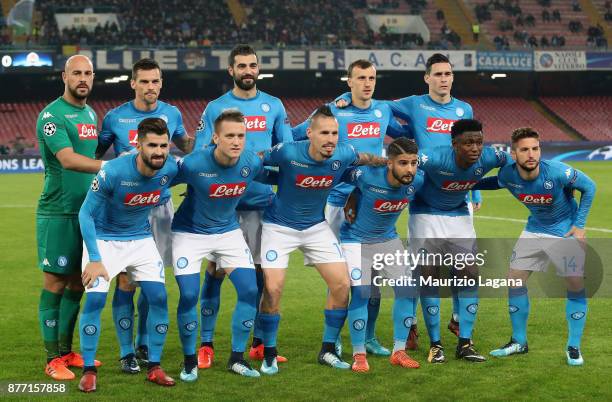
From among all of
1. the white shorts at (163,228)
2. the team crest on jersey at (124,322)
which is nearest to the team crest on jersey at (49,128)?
the white shorts at (163,228)

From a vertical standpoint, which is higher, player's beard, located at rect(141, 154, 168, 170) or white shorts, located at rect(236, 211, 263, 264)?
player's beard, located at rect(141, 154, 168, 170)

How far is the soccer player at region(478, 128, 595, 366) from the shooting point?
7.70m

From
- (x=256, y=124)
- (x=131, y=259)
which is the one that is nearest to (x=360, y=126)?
(x=256, y=124)

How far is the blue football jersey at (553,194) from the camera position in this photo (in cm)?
773

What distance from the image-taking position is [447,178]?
315 inches

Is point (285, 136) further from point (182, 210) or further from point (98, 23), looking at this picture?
point (98, 23)

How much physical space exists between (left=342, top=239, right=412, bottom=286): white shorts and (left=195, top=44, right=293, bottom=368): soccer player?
34.7 inches

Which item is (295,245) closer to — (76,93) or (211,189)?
(211,189)

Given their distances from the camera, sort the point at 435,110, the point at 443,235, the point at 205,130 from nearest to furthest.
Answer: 1. the point at 443,235
2. the point at 205,130
3. the point at 435,110

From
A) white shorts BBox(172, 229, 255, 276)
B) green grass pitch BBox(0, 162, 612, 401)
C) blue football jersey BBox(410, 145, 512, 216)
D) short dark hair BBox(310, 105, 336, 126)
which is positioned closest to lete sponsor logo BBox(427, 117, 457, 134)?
blue football jersey BBox(410, 145, 512, 216)

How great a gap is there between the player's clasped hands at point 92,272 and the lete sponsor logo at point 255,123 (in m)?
2.12

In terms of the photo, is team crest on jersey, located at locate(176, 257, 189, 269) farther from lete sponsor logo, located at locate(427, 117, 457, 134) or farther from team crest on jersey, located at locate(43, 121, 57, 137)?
lete sponsor logo, located at locate(427, 117, 457, 134)

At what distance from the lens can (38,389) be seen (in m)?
6.97

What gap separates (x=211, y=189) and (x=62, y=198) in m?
1.29
